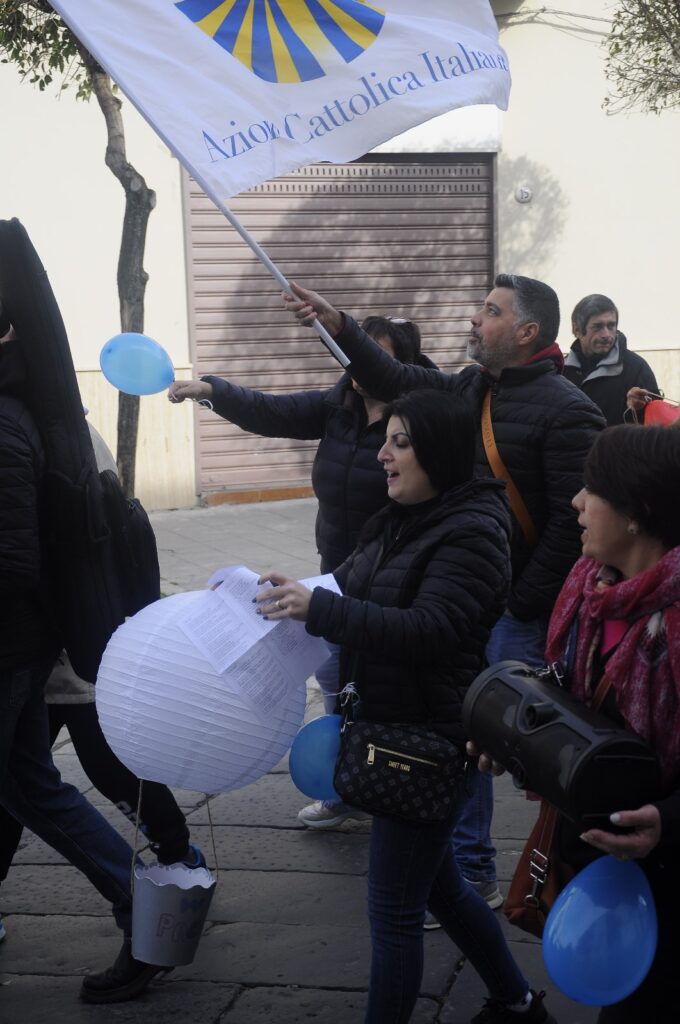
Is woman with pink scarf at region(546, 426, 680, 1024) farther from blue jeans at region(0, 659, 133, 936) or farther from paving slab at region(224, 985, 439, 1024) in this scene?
blue jeans at region(0, 659, 133, 936)

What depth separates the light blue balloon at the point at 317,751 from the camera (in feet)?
11.0

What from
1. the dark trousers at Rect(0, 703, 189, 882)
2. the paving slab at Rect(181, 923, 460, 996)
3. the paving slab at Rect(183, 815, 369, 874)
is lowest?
the paving slab at Rect(183, 815, 369, 874)

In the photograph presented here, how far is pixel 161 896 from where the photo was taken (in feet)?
10.5

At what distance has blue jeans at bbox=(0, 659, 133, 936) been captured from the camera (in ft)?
10.9

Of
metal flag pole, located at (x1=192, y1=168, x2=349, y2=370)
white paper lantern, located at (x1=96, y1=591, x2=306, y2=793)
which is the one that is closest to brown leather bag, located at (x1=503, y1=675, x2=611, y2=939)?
white paper lantern, located at (x1=96, y1=591, x2=306, y2=793)

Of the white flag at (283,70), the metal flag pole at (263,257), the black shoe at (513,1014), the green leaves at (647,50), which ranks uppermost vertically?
the green leaves at (647,50)

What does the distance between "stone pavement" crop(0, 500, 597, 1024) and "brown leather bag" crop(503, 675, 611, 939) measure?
871mm

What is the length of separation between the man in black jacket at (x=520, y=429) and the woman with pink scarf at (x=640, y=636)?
4.65ft

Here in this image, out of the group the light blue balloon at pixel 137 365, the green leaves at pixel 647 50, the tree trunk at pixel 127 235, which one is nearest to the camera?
the light blue balloon at pixel 137 365

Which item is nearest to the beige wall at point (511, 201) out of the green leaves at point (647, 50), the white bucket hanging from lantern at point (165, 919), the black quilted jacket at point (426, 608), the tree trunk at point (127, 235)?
A: the green leaves at point (647, 50)

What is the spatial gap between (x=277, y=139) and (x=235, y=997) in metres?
2.47

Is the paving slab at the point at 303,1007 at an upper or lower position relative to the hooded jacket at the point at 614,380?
lower

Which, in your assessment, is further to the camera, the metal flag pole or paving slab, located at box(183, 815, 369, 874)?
paving slab, located at box(183, 815, 369, 874)

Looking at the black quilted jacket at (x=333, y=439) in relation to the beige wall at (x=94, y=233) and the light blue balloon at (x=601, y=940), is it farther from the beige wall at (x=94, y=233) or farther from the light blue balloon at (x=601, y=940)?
the beige wall at (x=94, y=233)
